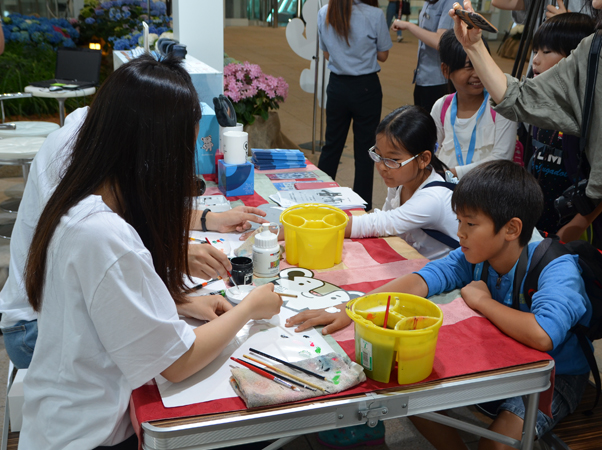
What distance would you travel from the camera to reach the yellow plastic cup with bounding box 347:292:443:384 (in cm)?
112

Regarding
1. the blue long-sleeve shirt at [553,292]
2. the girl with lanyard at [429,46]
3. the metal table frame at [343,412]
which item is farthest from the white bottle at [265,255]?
the girl with lanyard at [429,46]

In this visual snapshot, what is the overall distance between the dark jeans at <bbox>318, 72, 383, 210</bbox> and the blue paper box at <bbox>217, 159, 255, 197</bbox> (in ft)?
6.27

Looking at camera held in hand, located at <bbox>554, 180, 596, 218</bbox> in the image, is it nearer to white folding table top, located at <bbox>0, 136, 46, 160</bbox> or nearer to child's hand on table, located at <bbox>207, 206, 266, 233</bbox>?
child's hand on table, located at <bbox>207, 206, 266, 233</bbox>

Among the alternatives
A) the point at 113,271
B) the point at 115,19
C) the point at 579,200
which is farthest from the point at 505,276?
the point at 115,19

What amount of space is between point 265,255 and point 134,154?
1.95ft

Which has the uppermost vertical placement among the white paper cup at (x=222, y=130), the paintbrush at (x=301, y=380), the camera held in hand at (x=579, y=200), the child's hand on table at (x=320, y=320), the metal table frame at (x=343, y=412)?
the white paper cup at (x=222, y=130)

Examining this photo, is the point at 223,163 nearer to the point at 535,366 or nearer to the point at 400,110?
the point at 400,110

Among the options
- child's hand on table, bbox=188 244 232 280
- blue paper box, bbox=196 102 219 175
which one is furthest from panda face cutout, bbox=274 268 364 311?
blue paper box, bbox=196 102 219 175

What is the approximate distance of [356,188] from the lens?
4266mm

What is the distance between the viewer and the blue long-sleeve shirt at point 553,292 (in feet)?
4.36

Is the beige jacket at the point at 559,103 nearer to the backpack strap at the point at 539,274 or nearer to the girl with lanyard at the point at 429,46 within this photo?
the backpack strap at the point at 539,274

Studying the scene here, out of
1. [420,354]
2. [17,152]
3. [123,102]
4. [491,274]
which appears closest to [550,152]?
[491,274]

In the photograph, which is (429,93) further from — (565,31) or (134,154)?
(134,154)

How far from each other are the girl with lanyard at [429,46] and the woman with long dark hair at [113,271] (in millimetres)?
2874
